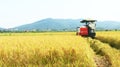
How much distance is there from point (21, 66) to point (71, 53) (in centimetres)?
197

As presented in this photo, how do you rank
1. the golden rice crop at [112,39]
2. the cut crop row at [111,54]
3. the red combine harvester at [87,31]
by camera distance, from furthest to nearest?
the red combine harvester at [87,31] < the golden rice crop at [112,39] < the cut crop row at [111,54]

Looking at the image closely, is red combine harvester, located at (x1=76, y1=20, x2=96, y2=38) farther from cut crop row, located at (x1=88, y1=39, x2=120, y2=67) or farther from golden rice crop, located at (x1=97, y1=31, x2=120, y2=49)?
cut crop row, located at (x1=88, y1=39, x2=120, y2=67)

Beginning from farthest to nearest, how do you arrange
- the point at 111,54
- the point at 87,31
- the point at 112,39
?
the point at 87,31 < the point at 112,39 < the point at 111,54

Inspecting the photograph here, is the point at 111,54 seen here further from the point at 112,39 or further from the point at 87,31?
the point at 87,31

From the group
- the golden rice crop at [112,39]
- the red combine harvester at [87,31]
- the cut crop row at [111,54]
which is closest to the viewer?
the cut crop row at [111,54]

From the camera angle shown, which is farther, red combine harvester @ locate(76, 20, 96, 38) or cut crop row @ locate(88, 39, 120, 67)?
red combine harvester @ locate(76, 20, 96, 38)

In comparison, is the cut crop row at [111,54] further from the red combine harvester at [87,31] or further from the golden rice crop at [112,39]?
the red combine harvester at [87,31]

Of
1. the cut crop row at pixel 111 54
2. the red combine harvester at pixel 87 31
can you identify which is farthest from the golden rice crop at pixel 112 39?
the red combine harvester at pixel 87 31

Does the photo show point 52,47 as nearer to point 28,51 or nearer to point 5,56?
point 28,51

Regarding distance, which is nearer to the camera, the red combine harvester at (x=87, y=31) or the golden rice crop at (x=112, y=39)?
the golden rice crop at (x=112, y=39)

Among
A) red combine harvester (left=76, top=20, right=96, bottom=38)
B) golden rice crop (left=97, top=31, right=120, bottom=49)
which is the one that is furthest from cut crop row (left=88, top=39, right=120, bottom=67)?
red combine harvester (left=76, top=20, right=96, bottom=38)

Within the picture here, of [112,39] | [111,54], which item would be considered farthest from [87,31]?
[111,54]

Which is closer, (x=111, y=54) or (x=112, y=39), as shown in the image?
(x=111, y=54)

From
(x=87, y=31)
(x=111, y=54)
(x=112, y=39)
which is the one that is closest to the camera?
(x=111, y=54)
